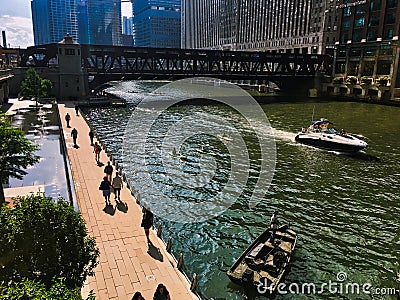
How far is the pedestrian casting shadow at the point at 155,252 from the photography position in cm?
1623

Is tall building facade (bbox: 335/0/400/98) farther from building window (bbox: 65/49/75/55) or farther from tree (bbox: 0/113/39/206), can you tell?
tree (bbox: 0/113/39/206)

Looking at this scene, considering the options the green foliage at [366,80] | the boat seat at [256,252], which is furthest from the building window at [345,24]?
the boat seat at [256,252]

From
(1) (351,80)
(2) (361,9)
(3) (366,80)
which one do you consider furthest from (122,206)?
(2) (361,9)

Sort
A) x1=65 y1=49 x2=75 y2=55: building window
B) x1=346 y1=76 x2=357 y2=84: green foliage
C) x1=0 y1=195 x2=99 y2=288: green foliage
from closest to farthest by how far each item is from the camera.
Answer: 1. x1=0 y1=195 x2=99 y2=288: green foliage
2. x1=65 y1=49 x2=75 y2=55: building window
3. x1=346 y1=76 x2=357 y2=84: green foliage

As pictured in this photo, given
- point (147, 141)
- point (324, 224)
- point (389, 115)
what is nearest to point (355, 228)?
point (324, 224)

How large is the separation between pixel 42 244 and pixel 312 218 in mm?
19449

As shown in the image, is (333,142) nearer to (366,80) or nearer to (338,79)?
(366,80)

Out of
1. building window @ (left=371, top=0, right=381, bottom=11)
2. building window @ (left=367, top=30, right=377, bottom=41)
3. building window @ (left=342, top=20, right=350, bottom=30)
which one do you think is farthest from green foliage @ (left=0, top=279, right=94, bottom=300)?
building window @ (left=342, top=20, right=350, bottom=30)

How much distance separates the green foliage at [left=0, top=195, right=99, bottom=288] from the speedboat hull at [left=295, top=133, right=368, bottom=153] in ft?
124

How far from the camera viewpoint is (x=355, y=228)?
73.6 ft

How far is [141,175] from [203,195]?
767 cm

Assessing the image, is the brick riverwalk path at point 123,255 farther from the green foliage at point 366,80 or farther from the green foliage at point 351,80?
the green foliage at point 351,80

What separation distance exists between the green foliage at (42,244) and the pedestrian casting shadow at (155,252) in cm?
596

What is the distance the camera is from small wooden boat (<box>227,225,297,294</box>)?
1525 cm
